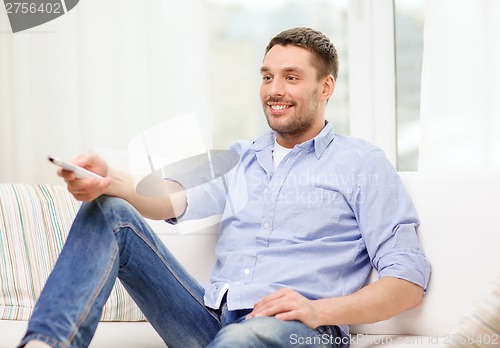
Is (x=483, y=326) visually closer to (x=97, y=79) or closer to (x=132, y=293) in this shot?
(x=132, y=293)

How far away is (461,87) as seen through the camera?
2469 millimetres

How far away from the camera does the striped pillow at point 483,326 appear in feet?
3.07

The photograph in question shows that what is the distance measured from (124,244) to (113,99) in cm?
145

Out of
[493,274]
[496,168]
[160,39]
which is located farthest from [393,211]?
[160,39]

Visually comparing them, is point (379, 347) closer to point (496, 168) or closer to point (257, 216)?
point (257, 216)

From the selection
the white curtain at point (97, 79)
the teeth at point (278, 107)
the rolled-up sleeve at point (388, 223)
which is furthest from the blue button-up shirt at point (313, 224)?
the white curtain at point (97, 79)

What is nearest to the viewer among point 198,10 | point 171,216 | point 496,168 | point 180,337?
point 180,337

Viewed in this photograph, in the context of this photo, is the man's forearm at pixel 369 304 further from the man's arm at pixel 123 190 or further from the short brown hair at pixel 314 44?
the short brown hair at pixel 314 44

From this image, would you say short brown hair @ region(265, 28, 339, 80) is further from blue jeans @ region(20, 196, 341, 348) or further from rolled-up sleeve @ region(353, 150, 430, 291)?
blue jeans @ region(20, 196, 341, 348)

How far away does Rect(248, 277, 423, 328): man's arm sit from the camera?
4.75 ft

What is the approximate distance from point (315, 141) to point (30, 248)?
2.86ft

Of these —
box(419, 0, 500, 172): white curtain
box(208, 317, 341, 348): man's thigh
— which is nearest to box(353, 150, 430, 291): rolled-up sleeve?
box(208, 317, 341, 348): man's thigh

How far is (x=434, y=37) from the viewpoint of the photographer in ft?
8.20

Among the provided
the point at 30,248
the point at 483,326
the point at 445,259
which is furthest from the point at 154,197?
the point at 483,326
